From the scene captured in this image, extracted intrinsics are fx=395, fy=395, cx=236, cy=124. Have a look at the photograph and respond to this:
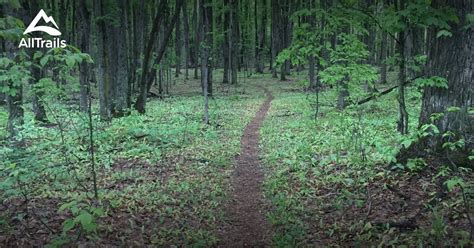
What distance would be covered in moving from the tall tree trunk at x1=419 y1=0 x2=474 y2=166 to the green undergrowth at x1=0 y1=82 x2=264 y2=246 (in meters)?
4.24

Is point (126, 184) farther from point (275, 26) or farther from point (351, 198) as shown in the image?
point (275, 26)

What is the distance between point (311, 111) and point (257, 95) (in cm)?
1042

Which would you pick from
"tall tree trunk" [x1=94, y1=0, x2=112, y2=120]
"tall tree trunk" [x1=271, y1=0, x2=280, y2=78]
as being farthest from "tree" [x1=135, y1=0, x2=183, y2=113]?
"tall tree trunk" [x1=271, y1=0, x2=280, y2=78]

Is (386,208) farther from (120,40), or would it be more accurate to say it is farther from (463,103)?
(120,40)

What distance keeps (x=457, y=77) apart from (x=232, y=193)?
480 cm

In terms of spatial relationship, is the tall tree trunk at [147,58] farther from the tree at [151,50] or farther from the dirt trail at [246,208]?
the dirt trail at [246,208]

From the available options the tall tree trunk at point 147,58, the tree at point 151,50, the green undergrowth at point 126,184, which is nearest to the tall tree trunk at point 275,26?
the tree at point 151,50

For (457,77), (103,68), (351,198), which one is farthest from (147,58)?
(457,77)

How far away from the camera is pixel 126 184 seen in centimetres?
883

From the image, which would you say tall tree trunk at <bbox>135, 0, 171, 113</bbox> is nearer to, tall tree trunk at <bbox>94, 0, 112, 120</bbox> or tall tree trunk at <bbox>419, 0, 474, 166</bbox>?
tall tree trunk at <bbox>94, 0, 112, 120</bbox>

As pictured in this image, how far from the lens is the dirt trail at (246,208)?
630 centimetres

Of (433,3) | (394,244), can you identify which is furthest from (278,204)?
(433,3)

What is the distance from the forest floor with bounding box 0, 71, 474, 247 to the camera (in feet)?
18.5

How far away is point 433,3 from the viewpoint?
6539 millimetres
